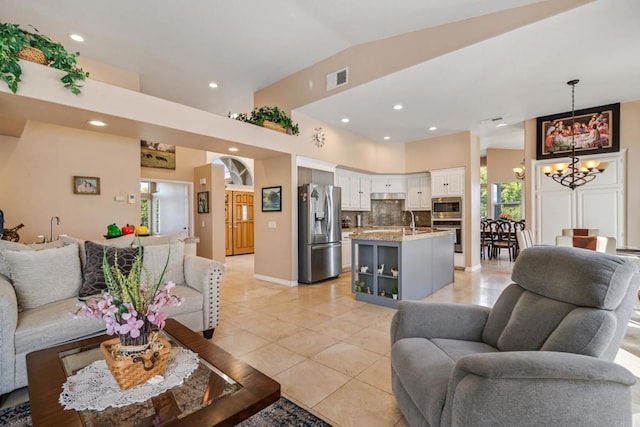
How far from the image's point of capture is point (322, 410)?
1.88 m

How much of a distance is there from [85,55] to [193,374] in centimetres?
537

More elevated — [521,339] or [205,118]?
[205,118]

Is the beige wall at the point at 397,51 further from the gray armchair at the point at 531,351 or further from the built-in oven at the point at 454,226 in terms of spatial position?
the built-in oven at the point at 454,226

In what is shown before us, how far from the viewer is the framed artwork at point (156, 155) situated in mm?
7352

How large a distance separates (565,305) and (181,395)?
187cm

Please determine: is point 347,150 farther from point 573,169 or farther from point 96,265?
point 96,265

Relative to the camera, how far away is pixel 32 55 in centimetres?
278

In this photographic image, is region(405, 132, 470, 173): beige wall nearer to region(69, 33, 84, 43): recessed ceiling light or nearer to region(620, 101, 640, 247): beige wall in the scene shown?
region(620, 101, 640, 247): beige wall

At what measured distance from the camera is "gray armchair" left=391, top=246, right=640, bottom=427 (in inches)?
42.0

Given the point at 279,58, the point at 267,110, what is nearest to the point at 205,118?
the point at 267,110

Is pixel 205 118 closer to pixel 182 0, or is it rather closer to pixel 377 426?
pixel 182 0

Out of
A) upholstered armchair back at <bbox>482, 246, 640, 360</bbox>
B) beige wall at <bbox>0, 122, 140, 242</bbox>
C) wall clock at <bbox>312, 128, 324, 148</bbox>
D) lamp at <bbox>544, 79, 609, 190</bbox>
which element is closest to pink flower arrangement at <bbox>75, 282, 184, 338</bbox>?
upholstered armchair back at <bbox>482, 246, 640, 360</bbox>

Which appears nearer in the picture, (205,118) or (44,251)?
(44,251)

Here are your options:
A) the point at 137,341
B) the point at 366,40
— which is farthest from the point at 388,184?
the point at 137,341
